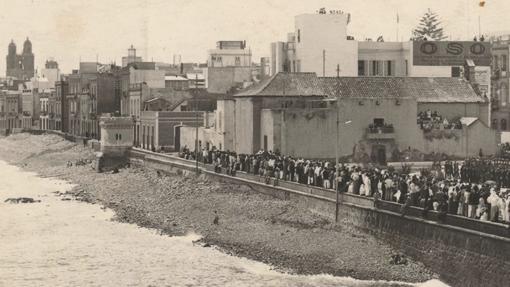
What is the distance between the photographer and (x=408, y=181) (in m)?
32.2

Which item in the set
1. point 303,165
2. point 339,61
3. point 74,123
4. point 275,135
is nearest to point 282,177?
point 303,165

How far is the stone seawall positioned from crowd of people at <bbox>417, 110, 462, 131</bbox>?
19.2 m

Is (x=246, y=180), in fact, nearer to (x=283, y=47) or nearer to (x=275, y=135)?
(x=275, y=135)

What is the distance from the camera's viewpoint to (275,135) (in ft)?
166

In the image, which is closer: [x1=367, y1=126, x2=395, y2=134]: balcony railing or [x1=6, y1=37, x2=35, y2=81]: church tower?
[x1=367, y1=126, x2=395, y2=134]: balcony railing

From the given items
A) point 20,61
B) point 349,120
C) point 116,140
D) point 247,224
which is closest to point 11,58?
point 20,61

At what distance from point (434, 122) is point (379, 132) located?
4.77m

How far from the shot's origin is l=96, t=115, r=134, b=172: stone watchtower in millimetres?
69250

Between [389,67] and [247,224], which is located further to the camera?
[389,67]

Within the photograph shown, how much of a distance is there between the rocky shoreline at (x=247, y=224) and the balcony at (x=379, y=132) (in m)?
11.4

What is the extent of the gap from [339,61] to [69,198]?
26.9 meters

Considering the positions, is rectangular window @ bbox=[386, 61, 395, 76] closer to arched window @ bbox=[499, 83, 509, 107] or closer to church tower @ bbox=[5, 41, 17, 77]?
arched window @ bbox=[499, 83, 509, 107]

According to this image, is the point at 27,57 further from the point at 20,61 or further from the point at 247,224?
the point at 247,224

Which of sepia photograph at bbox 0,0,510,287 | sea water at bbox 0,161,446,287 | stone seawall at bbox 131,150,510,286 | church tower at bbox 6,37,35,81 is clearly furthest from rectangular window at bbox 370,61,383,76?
church tower at bbox 6,37,35,81
